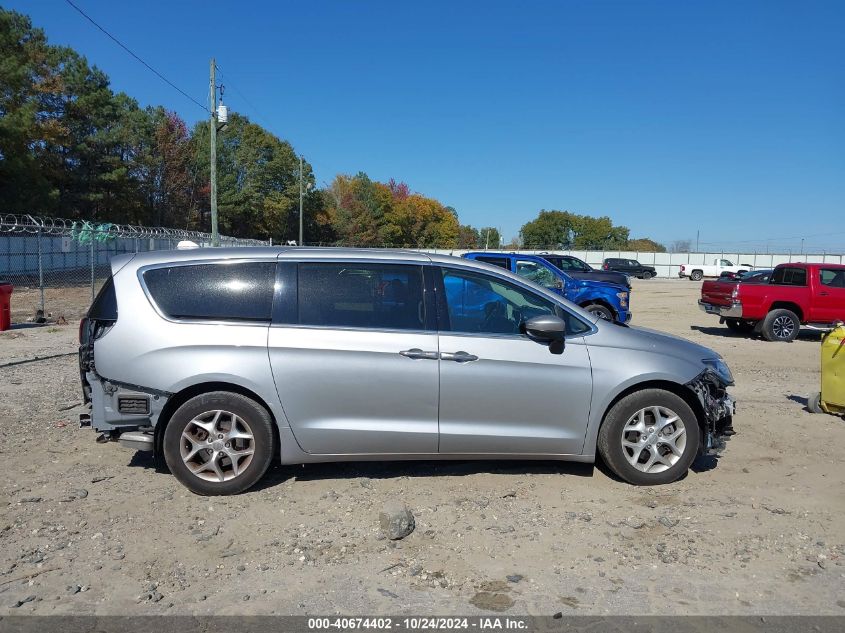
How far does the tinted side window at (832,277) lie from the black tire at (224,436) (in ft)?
44.2

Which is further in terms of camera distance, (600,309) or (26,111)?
(26,111)

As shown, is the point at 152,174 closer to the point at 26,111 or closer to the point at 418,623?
the point at 26,111

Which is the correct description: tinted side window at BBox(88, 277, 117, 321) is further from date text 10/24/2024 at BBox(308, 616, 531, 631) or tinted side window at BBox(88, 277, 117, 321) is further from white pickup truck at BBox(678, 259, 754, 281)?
white pickup truck at BBox(678, 259, 754, 281)

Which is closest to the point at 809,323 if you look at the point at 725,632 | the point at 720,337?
the point at 720,337

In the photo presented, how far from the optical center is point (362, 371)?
15.3 ft

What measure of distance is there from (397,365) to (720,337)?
1241 centimetres

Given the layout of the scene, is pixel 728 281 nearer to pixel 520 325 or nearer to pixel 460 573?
pixel 520 325

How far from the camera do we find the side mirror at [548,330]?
185 inches

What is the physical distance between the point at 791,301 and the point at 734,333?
1.88 meters

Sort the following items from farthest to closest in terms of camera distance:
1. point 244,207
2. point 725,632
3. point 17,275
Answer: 1. point 244,207
2. point 17,275
3. point 725,632

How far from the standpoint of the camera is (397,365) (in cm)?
467

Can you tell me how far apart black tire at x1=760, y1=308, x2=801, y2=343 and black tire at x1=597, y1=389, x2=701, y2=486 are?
415 inches

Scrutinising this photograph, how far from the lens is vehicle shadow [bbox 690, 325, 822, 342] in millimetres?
15141

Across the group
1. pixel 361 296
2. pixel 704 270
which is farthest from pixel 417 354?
pixel 704 270
